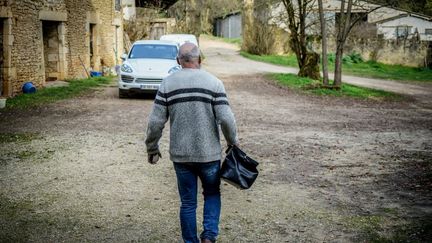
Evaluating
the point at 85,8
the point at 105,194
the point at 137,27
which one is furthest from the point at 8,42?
the point at 137,27

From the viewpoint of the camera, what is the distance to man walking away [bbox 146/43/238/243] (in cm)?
396

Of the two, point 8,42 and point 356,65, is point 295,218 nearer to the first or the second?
point 8,42

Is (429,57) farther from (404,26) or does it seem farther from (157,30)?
(157,30)

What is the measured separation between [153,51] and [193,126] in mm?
12759

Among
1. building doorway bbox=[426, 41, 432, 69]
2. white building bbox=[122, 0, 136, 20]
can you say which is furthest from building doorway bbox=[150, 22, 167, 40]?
building doorway bbox=[426, 41, 432, 69]

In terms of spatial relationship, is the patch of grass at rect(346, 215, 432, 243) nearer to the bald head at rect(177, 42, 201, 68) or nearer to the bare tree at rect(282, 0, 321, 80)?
the bald head at rect(177, 42, 201, 68)

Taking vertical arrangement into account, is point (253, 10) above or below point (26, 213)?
above

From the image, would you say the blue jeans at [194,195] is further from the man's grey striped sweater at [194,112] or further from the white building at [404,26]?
the white building at [404,26]

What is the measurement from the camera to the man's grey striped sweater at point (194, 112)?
3.96 meters

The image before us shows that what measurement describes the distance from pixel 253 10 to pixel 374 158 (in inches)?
1184

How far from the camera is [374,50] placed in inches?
1324

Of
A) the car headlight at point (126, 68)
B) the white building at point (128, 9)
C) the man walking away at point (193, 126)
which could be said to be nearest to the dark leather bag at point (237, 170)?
the man walking away at point (193, 126)

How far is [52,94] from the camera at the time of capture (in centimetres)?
1570

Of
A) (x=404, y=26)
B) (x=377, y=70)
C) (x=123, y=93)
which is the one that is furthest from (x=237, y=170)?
(x=404, y=26)
